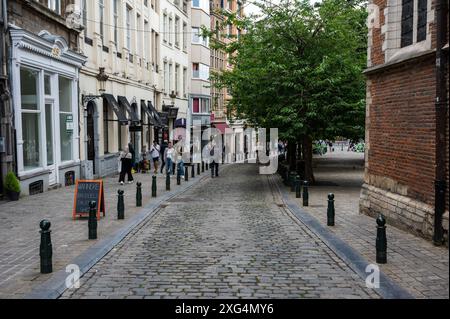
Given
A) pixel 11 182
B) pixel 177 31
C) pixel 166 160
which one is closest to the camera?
pixel 11 182

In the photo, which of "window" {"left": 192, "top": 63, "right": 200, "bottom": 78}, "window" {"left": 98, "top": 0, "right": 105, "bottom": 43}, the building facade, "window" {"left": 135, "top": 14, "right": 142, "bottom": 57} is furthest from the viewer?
"window" {"left": 192, "top": 63, "right": 200, "bottom": 78}

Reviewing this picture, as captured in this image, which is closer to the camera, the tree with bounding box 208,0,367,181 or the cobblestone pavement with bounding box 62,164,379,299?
the cobblestone pavement with bounding box 62,164,379,299

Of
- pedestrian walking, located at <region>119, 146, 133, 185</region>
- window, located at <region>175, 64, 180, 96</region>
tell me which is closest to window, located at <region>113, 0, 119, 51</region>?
pedestrian walking, located at <region>119, 146, 133, 185</region>

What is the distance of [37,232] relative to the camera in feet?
33.6

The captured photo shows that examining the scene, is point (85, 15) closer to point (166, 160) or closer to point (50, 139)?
point (50, 139)

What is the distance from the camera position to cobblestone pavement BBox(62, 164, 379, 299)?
21.1 feet

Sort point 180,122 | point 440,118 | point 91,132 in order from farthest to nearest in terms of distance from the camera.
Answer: point 180,122 < point 91,132 < point 440,118

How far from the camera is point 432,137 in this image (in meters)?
9.27

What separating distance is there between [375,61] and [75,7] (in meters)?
13.0

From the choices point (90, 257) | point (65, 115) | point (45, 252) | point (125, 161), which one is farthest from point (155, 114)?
point (45, 252)

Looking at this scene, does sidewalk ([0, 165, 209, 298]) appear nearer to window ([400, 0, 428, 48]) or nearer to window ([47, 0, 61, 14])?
window ([47, 0, 61, 14])

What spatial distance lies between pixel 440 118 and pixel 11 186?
11.4 metres

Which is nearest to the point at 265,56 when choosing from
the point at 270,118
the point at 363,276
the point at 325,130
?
the point at 270,118

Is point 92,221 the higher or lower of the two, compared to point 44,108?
lower
